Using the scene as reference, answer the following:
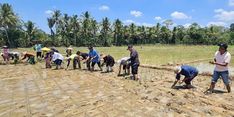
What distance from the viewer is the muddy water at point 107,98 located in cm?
852

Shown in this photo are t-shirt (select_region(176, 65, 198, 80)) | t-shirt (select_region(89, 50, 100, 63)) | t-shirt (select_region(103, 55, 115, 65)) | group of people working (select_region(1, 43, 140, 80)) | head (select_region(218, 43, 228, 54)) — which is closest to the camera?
head (select_region(218, 43, 228, 54))

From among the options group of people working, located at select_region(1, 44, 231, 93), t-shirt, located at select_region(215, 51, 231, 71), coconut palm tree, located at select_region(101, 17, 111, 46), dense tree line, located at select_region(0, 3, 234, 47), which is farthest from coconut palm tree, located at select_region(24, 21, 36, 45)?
t-shirt, located at select_region(215, 51, 231, 71)

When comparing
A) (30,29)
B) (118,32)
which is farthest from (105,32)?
(30,29)

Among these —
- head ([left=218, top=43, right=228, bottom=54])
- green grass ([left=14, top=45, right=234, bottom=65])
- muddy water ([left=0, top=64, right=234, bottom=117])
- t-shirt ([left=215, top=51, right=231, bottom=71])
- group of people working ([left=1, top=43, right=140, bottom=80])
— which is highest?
head ([left=218, top=43, right=228, bottom=54])

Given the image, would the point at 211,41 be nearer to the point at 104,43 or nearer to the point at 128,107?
the point at 104,43

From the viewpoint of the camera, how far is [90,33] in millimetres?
82312

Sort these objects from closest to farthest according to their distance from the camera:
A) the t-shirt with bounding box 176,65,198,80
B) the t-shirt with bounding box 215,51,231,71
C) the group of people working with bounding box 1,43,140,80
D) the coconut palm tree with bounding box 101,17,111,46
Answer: the t-shirt with bounding box 215,51,231,71 < the t-shirt with bounding box 176,65,198,80 < the group of people working with bounding box 1,43,140,80 < the coconut palm tree with bounding box 101,17,111,46

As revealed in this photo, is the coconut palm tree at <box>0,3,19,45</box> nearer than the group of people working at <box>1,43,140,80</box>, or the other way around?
the group of people working at <box>1,43,140,80</box>

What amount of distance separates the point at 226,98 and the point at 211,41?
82776mm

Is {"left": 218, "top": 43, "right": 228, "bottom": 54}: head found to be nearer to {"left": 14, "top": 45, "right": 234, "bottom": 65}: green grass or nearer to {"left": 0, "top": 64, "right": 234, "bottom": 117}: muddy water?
{"left": 0, "top": 64, "right": 234, "bottom": 117}: muddy water

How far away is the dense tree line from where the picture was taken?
68.1 meters

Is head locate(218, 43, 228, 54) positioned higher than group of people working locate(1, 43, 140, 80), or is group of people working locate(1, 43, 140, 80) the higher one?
head locate(218, 43, 228, 54)

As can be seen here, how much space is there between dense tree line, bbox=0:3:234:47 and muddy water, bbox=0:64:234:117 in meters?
55.5

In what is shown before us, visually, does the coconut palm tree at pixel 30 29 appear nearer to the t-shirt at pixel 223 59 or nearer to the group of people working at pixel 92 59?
the group of people working at pixel 92 59
